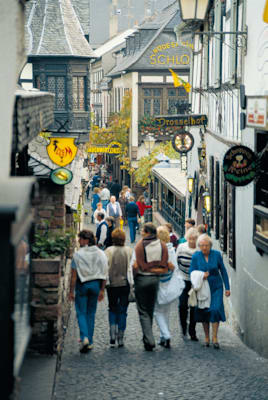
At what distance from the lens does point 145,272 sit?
9367 mm

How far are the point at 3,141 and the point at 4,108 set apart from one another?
192mm

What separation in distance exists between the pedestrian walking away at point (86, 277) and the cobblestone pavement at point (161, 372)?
36 centimetres

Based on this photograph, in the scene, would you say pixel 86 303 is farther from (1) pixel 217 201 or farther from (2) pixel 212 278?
(1) pixel 217 201

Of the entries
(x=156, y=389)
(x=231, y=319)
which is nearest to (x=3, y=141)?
(x=156, y=389)

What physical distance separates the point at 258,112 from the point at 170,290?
2.70 metres

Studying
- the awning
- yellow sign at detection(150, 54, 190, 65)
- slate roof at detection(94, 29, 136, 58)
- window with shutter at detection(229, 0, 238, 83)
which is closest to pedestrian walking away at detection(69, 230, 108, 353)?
window with shutter at detection(229, 0, 238, 83)

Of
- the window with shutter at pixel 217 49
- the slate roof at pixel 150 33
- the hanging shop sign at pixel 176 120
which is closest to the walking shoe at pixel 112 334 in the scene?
the window with shutter at pixel 217 49

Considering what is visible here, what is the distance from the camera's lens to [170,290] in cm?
967

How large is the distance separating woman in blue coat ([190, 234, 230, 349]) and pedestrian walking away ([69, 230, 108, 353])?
1.21 m

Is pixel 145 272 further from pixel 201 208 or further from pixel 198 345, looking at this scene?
pixel 201 208

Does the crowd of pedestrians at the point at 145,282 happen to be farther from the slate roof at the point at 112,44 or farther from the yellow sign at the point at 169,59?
the slate roof at the point at 112,44

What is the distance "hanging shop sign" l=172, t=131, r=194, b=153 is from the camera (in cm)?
1984

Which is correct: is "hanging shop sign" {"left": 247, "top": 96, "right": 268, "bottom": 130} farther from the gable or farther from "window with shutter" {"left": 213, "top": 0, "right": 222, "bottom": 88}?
the gable

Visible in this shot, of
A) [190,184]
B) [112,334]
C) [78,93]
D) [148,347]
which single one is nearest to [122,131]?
[78,93]
